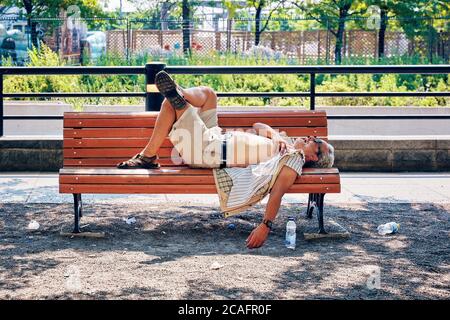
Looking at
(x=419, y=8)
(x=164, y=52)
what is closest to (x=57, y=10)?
(x=164, y=52)

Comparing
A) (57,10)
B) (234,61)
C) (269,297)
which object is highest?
(57,10)

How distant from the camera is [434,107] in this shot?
17.3 m

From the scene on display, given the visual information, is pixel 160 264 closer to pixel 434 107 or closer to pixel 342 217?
pixel 342 217

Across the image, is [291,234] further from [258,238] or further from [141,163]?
[141,163]

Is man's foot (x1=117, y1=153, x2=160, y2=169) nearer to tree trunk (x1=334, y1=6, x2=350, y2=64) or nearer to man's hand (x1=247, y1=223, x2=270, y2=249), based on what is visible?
man's hand (x1=247, y1=223, x2=270, y2=249)

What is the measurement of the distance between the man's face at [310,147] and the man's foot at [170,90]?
3.29 feet

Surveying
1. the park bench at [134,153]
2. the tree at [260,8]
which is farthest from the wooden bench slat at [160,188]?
the tree at [260,8]

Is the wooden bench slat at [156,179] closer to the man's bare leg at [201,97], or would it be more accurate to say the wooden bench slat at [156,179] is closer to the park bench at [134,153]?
the park bench at [134,153]

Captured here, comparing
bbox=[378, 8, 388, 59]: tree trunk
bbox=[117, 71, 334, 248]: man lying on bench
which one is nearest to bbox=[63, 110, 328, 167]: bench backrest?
bbox=[117, 71, 334, 248]: man lying on bench

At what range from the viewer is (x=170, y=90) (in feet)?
23.0

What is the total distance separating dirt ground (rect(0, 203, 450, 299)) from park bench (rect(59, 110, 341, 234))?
399 mm

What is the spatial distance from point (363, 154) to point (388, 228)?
298cm

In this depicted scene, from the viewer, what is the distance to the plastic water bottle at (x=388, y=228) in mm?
7574

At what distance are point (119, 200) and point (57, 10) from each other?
69.6 feet
